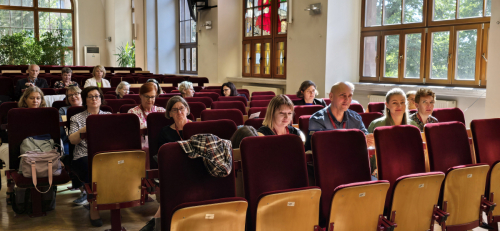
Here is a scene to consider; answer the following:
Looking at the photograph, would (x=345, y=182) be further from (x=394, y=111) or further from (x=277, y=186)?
(x=394, y=111)

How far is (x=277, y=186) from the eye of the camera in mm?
2617

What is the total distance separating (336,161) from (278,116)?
582 millimetres

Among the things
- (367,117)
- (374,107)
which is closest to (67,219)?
(367,117)

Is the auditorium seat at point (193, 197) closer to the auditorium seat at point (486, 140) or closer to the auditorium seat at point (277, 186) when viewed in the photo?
the auditorium seat at point (277, 186)

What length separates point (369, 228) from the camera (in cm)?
262

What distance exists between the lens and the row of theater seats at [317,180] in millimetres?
2406

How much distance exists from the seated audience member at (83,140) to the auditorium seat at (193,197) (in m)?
1.10

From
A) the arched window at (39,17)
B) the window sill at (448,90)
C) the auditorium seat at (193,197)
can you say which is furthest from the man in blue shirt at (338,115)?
the arched window at (39,17)

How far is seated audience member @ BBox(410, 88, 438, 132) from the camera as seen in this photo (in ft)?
13.3

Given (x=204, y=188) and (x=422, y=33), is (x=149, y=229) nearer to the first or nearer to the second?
(x=204, y=188)

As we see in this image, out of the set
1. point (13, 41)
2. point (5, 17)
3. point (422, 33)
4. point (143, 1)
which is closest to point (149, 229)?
point (422, 33)

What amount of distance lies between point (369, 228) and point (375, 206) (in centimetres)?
14

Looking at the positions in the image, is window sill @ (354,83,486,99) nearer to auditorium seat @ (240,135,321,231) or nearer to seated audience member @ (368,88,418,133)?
seated audience member @ (368,88,418,133)

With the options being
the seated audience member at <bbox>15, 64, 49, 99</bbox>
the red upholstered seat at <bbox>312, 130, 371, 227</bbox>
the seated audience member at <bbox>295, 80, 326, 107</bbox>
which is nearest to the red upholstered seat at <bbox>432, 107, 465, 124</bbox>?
the seated audience member at <bbox>295, 80, 326, 107</bbox>
